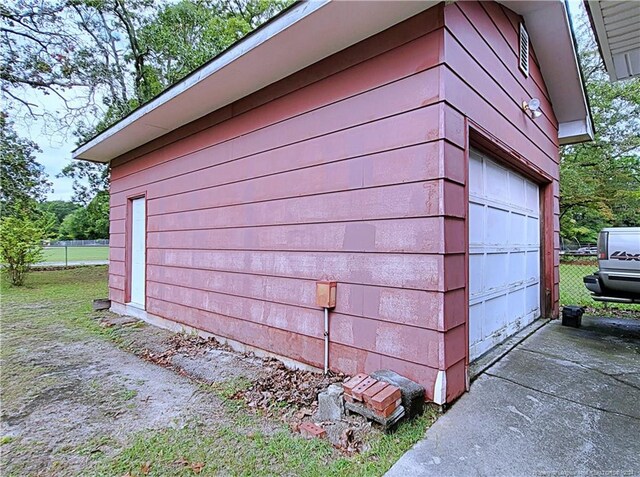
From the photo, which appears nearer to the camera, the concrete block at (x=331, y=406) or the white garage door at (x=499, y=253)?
the concrete block at (x=331, y=406)

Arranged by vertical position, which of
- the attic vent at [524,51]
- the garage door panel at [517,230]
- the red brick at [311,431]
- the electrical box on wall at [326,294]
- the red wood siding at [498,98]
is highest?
the attic vent at [524,51]

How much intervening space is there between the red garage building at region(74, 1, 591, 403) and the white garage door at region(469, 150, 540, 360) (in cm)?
3

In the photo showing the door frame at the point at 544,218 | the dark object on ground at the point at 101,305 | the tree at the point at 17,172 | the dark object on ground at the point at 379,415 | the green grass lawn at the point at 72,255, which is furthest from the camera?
the green grass lawn at the point at 72,255

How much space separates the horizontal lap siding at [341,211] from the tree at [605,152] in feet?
42.2

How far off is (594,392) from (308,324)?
2.28 meters

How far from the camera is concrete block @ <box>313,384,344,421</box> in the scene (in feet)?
7.45

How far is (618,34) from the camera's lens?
3.31 metres


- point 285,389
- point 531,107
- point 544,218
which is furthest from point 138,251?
point 544,218

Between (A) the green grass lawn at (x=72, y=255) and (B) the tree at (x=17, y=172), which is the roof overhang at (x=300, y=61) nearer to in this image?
(B) the tree at (x=17, y=172)

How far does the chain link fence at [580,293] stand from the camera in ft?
18.2

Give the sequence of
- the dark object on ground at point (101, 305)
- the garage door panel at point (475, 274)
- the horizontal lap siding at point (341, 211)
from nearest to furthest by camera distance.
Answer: the horizontal lap siding at point (341, 211), the garage door panel at point (475, 274), the dark object on ground at point (101, 305)

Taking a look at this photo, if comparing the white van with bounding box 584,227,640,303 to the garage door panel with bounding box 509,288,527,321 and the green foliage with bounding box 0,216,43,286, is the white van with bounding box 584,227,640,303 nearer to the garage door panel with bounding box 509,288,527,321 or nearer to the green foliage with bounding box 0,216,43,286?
the garage door panel with bounding box 509,288,527,321

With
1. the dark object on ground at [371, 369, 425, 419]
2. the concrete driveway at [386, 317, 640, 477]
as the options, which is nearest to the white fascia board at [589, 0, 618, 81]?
the concrete driveway at [386, 317, 640, 477]

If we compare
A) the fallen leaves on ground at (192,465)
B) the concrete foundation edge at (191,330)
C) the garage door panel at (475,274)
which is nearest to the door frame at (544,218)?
the garage door panel at (475,274)
